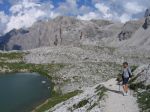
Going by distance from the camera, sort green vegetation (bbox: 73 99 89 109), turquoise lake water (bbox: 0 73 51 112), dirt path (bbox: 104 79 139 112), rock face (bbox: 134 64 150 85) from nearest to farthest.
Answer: dirt path (bbox: 104 79 139 112) < rock face (bbox: 134 64 150 85) < green vegetation (bbox: 73 99 89 109) < turquoise lake water (bbox: 0 73 51 112)

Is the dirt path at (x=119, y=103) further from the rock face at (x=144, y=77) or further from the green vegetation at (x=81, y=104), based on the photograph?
the green vegetation at (x=81, y=104)

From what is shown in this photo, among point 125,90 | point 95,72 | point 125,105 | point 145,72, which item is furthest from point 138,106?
point 95,72

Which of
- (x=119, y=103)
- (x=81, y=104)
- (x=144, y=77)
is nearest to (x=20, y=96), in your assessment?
(x=81, y=104)

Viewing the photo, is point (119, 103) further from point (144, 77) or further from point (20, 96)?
point (20, 96)

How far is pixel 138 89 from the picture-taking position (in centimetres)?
4831

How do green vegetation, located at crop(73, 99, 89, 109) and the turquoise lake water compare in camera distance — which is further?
the turquoise lake water

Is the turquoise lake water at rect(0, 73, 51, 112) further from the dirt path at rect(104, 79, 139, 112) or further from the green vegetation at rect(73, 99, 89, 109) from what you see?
the dirt path at rect(104, 79, 139, 112)

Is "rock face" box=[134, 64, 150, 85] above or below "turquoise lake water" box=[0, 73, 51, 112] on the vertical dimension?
above

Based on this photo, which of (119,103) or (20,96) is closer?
(119,103)

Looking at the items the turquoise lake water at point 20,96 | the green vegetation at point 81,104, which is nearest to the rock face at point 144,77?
the green vegetation at point 81,104

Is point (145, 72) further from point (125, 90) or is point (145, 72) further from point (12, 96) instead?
point (12, 96)

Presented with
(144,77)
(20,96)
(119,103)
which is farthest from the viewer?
(20,96)

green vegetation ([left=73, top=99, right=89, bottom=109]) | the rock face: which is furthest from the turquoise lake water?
the rock face

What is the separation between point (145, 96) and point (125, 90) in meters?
2.99
